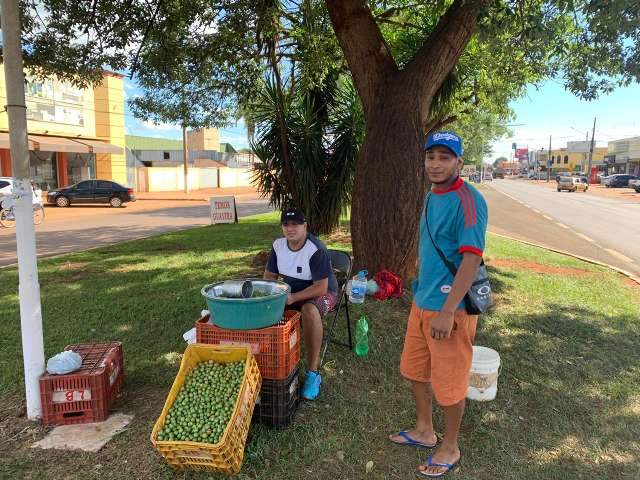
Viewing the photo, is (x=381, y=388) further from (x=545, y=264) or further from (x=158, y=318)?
(x=545, y=264)

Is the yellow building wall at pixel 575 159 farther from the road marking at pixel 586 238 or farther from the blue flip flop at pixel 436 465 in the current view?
the blue flip flop at pixel 436 465

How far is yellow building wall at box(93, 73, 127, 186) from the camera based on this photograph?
28.4 m

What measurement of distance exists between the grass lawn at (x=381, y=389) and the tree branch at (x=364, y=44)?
2.54 meters

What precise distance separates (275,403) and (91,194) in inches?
910

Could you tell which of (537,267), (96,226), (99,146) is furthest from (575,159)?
(537,267)

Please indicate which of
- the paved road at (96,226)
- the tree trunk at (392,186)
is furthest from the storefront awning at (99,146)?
the tree trunk at (392,186)

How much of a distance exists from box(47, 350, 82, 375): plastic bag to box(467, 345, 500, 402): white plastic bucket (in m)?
2.72

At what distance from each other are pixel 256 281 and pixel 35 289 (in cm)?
141

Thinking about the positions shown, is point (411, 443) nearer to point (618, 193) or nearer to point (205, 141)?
point (618, 193)

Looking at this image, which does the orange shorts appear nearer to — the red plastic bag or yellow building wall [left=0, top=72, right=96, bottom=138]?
the red plastic bag

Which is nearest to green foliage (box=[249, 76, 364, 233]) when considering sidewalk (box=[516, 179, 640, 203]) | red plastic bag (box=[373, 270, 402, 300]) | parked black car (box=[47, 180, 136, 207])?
red plastic bag (box=[373, 270, 402, 300])

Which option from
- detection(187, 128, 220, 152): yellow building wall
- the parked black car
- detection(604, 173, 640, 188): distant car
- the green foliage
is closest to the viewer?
the green foliage

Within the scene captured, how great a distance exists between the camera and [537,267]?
8.54 m

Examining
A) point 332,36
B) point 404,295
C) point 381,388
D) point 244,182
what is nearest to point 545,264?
point 404,295
